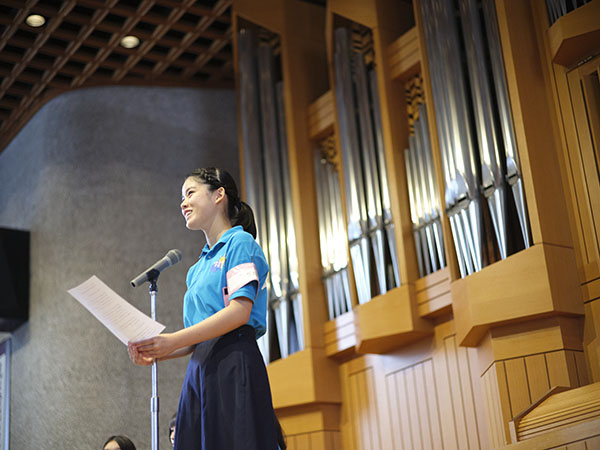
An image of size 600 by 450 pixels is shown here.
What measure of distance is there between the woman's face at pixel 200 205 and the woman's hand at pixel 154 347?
410mm

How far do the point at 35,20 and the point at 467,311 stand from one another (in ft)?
12.7

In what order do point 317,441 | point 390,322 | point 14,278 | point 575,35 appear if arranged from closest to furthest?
point 575,35 < point 390,322 < point 317,441 < point 14,278

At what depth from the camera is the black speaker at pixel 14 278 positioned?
21.5 ft

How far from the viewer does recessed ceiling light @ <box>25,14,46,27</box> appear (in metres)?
6.04

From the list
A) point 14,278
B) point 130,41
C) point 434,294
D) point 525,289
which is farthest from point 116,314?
point 14,278

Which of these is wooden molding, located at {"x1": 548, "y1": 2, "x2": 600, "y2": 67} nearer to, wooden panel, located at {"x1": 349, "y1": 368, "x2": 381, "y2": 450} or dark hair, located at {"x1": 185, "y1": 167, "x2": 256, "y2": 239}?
wooden panel, located at {"x1": 349, "y1": 368, "x2": 381, "y2": 450}

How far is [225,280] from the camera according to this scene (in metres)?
2.19

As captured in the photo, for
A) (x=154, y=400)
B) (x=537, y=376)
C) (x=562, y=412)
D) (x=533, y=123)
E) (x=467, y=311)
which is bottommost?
(x=562, y=412)

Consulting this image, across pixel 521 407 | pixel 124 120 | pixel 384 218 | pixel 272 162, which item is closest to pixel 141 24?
pixel 124 120

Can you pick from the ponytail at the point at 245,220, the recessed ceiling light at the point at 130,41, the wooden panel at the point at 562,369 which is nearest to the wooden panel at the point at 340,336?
the wooden panel at the point at 562,369

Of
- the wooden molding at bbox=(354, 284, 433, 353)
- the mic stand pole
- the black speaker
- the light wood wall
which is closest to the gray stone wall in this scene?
the black speaker

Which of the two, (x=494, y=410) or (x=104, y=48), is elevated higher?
(x=104, y=48)

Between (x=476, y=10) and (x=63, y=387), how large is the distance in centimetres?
391

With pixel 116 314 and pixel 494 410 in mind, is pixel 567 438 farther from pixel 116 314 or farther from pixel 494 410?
pixel 116 314
